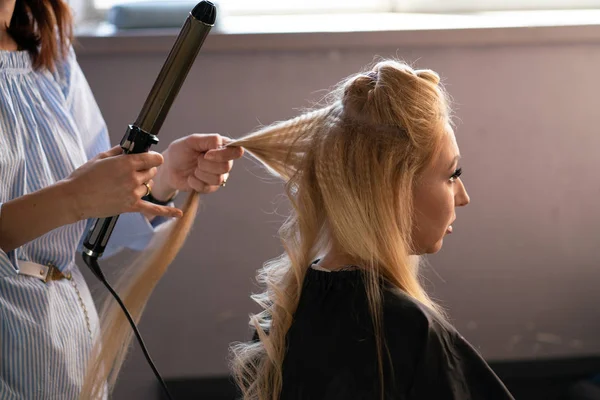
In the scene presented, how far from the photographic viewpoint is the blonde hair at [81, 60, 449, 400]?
107cm

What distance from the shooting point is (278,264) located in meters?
1.23

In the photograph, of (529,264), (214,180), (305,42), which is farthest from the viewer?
(529,264)

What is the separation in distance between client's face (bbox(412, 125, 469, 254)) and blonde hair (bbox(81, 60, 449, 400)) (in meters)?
0.02

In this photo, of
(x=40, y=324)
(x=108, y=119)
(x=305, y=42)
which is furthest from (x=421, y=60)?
(x=40, y=324)

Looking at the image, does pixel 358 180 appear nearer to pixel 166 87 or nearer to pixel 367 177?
pixel 367 177

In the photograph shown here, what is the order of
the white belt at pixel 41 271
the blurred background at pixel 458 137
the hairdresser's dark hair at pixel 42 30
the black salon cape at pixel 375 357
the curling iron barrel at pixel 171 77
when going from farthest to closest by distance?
the blurred background at pixel 458 137
the hairdresser's dark hair at pixel 42 30
the white belt at pixel 41 271
the black salon cape at pixel 375 357
the curling iron barrel at pixel 171 77

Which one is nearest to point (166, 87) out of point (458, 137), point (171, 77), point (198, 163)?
point (171, 77)

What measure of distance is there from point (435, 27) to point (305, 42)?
35cm

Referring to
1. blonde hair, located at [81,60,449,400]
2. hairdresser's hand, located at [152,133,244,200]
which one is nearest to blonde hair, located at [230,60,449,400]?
blonde hair, located at [81,60,449,400]

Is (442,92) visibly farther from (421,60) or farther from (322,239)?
(421,60)

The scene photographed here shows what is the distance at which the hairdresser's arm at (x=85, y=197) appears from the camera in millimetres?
994

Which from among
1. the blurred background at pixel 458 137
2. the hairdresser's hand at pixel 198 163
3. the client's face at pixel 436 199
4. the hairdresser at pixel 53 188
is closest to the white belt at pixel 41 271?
the hairdresser at pixel 53 188

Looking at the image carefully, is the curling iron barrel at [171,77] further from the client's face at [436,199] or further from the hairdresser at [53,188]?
the client's face at [436,199]

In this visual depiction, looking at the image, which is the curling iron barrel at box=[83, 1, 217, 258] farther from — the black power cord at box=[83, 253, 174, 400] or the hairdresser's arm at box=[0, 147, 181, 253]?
the black power cord at box=[83, 253, 174, 400]
